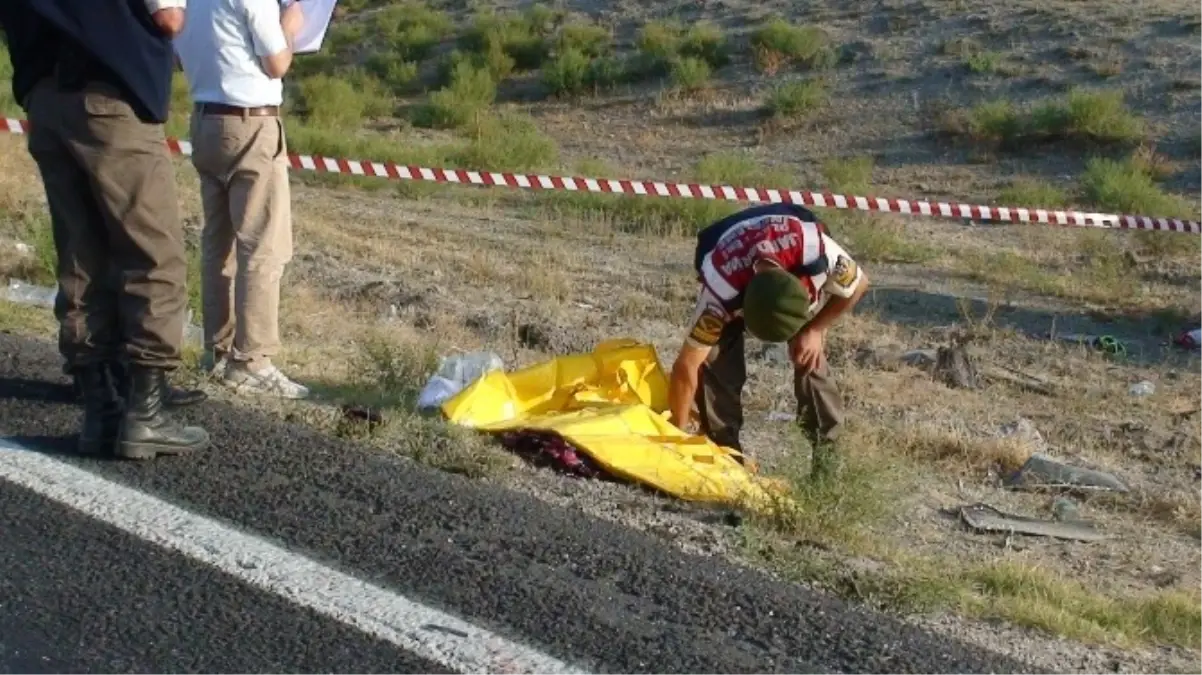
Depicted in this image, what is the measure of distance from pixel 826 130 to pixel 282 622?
22.6 meters

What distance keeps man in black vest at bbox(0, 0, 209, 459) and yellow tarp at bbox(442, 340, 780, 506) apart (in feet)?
3.91

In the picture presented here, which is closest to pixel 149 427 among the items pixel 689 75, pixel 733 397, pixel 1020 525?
pixel 733 397

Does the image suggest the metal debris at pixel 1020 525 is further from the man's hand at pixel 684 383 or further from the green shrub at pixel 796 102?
the green shrub at pixel 796 102

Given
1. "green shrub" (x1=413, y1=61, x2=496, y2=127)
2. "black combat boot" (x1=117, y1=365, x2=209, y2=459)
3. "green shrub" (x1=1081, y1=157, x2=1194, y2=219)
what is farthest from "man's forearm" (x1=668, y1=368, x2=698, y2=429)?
"green shrub" (x1=413, y1=61, x2=496, y2=127)

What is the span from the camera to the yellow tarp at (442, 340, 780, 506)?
222 inches

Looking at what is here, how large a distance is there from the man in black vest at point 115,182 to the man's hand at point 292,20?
62.4 inches

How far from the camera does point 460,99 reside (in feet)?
97.1

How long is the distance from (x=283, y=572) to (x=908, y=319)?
952cm

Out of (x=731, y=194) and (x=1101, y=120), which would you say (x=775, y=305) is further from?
(x=1101, y=120)

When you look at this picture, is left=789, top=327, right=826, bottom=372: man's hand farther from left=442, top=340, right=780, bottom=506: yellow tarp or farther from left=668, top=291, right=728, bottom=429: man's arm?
left=442, top=340, right=780, bottom=506: yellow tarp

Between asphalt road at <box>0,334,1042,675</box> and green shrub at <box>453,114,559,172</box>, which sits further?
green shrub at <box>453,114,559,172</box>

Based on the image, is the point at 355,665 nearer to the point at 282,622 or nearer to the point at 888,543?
the point at 282,622

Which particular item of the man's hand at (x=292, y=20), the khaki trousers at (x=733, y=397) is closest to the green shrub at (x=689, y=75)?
the khaki trousers at (x=733, y=397)

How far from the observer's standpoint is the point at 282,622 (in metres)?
3.87
